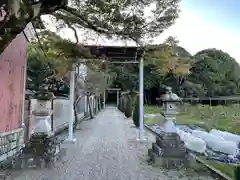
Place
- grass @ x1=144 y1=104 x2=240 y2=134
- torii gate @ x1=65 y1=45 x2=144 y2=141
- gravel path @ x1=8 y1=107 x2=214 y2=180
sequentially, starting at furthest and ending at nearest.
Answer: grass @ x1=144 y1=104 x2=240 y2=134 → torii gate @ x1=65 y1=45 x2=144 y2=141 → gravel path @ x1=8 y1=107 x2=214 y2=180

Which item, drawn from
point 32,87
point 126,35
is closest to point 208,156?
point 126,35

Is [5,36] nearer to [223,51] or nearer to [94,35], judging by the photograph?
[94,35]

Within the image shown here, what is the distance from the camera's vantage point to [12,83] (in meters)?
6.77

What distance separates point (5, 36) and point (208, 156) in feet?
17.5

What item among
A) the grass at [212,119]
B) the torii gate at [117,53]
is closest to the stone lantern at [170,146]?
the torii gate at [117,53]

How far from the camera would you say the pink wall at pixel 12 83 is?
6.09 m

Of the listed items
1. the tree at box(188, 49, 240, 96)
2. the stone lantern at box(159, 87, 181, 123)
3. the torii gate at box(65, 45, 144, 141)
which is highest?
the tree at box(188, 49, 240, 96)

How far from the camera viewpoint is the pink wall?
20.0ft

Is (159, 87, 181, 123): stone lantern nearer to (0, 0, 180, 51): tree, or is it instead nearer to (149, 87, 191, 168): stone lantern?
(149, 87, 191, 168): stone lantern

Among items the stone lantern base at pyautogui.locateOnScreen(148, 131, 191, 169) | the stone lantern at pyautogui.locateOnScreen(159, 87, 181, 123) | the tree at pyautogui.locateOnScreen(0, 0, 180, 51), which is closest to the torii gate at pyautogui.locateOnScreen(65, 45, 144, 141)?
the tree at pyautogui.locateOnScreen(0, 0, 180, 51)

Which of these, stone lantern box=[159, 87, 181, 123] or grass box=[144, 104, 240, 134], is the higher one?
stone lantern box=[159, 87, 181, 123]

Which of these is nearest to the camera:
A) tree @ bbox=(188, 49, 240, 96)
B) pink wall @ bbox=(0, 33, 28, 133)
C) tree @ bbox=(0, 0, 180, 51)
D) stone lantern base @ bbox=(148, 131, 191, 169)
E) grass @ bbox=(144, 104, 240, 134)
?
tree @ bbox=(0, 0, 180, 51)

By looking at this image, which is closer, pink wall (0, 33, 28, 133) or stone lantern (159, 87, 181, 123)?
pink wall (0, 33, 28, 133)

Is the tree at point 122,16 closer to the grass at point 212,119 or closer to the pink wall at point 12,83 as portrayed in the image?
the pink wall at point 12,83
